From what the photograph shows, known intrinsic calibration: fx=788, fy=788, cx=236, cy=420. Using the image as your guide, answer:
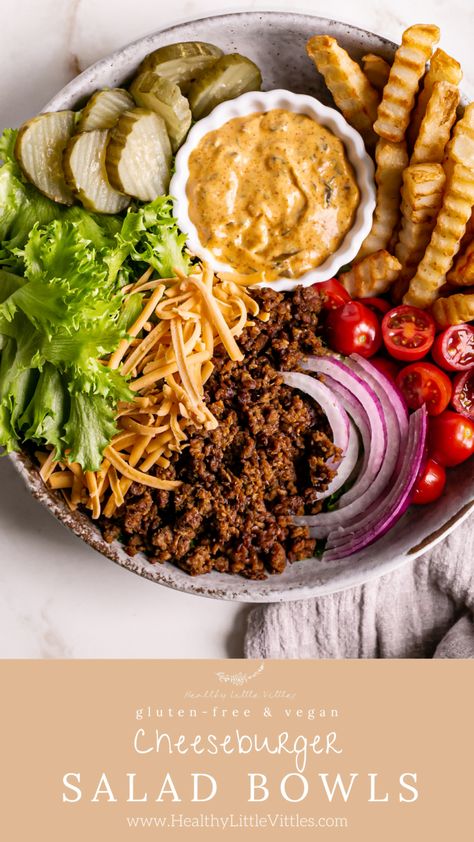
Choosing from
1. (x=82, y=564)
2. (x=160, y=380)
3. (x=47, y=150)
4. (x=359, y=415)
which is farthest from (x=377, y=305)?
(x=82, y=564)

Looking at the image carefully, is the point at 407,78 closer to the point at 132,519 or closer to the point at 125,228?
the point at 125,228

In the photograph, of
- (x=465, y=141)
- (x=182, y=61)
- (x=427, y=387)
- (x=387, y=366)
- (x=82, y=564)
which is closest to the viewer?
(x=465, y=141)

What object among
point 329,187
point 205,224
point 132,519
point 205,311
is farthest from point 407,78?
point 132,519

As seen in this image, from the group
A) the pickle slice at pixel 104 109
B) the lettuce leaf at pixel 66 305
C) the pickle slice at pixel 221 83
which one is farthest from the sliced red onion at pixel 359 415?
the pickle slice at pixel 104 109

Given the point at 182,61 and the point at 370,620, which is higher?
the point at 182,61

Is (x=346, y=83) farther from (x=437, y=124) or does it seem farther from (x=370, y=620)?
(x=370, y=620)

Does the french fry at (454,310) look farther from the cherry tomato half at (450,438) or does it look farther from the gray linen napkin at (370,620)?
the gray linen napkin at (370,620)

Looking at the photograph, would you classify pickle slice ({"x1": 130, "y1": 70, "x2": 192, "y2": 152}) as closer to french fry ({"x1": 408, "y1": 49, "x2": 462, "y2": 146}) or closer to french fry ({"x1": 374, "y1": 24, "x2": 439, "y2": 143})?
french fry ({"x1": 374, "y1": 24, "x2": 439, "y2": 143})

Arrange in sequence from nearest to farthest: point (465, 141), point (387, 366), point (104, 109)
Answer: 1. point (465, 141)
2. point (104, 109)
3. point (387, 366)
